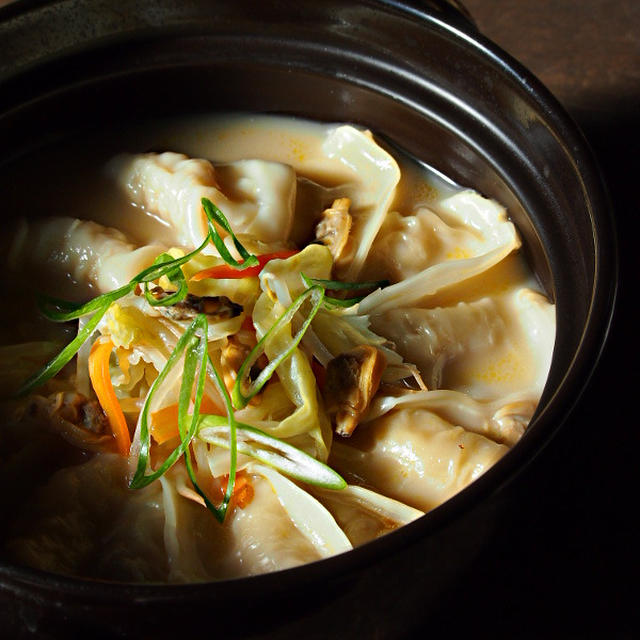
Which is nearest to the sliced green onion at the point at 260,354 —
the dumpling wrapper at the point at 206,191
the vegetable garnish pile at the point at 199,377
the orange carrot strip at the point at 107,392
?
the vegetable garnish pile at the point at 199,377

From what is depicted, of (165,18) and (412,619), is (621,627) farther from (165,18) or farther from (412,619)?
(165,18)

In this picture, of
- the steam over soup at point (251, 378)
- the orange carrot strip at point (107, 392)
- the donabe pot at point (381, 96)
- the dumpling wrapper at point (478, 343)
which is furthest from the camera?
the dumpling wrapper at point (478, 343)

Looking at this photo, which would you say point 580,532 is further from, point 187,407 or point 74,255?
point 74,255

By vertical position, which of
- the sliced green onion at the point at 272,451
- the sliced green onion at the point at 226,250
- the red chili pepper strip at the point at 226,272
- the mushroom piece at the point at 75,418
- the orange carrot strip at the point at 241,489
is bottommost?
→ the orange carrot strip at the point at 241,489

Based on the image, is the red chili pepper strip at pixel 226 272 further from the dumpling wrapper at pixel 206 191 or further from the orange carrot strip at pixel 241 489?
the orange carrot strip at pixel 241 489

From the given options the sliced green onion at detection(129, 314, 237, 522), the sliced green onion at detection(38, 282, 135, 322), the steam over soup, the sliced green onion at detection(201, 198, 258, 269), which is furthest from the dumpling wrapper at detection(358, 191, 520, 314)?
the sliced green onion at detection(38, 282, 135, 322)

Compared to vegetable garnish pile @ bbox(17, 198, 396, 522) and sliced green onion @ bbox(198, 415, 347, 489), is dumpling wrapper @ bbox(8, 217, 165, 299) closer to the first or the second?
vegetable garnish pile @ bbox(17, 198, 396, 522)

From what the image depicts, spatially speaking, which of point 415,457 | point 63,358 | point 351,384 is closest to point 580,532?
point 415,457
